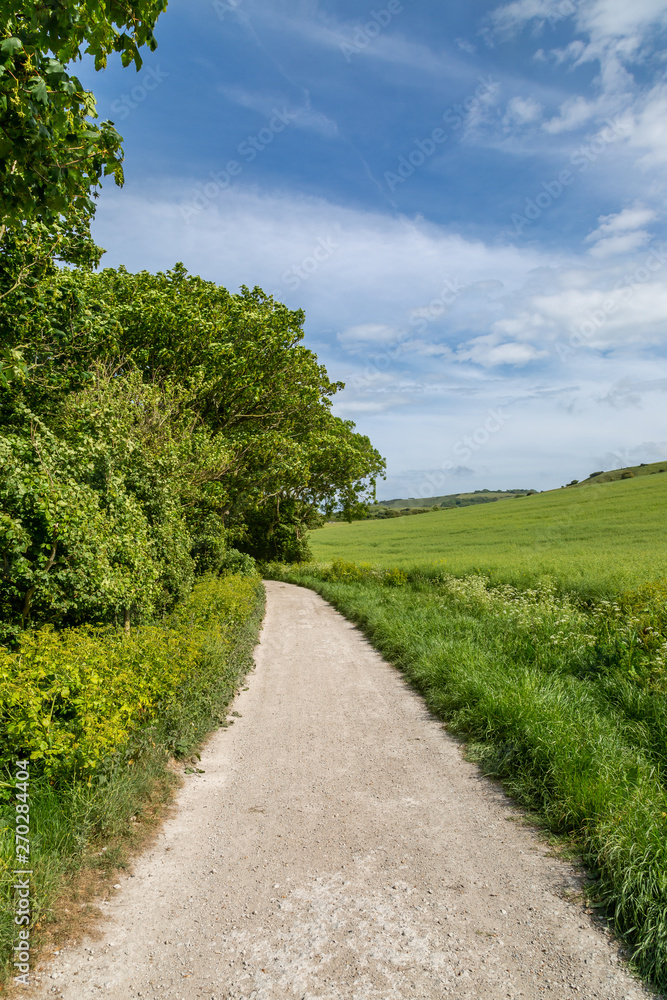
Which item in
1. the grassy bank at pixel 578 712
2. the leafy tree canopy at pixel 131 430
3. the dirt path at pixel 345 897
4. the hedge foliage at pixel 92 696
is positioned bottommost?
the dirt path at pixel 345 897

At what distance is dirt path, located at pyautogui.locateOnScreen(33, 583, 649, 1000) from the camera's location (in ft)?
9.78

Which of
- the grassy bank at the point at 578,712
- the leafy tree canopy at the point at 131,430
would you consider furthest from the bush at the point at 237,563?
the grassy bank at the point at 578,712

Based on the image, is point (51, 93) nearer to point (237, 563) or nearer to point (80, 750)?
point (80, 750)

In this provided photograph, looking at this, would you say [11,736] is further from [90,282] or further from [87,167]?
[90,282]

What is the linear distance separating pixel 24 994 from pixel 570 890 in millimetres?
3353

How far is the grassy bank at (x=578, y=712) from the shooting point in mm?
A: 3568

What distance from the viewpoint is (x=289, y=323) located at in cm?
1938

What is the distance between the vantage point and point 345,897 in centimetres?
369

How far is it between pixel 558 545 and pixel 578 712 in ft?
78.8

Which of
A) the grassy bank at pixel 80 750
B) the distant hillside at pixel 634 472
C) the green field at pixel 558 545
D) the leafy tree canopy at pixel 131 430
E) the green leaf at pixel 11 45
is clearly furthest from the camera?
the distant hillside at pixel 634 472

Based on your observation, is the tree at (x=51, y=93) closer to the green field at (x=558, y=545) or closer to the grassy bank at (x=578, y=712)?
the grassy bank at (x=578, y=712)

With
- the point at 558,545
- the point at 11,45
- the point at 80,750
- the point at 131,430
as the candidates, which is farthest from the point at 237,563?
the point at 11,45

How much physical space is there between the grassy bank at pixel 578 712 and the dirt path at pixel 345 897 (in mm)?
308

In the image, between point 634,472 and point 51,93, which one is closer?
point 51,93
